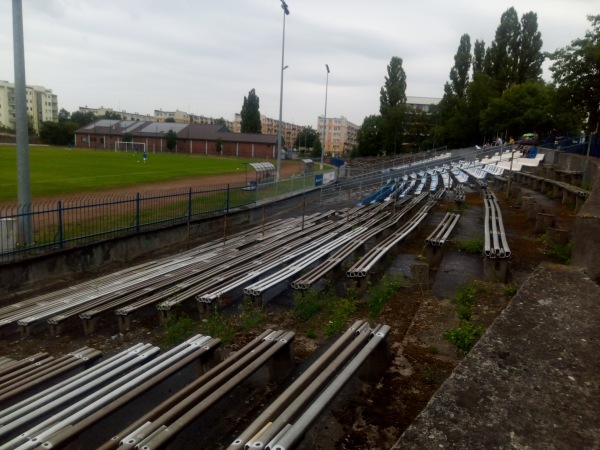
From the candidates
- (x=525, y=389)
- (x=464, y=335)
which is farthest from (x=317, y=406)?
(x=464, y=335)

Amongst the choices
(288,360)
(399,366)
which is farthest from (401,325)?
(288,360)

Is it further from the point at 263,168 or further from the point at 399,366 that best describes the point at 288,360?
the point at 263,168

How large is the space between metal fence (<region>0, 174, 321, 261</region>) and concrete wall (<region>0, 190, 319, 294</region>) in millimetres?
297

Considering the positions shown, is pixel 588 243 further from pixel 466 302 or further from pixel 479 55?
pixel 479 55

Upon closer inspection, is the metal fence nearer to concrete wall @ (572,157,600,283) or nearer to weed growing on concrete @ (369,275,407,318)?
weed growing on concrete @ (369,275,407,318)

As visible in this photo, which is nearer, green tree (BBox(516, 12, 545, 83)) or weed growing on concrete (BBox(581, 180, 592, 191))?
weed growing on concrete (BBox(581, 180, 592, 191))

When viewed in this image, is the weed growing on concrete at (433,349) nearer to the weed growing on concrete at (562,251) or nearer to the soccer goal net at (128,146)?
the weed growing on concrete at (562,251)

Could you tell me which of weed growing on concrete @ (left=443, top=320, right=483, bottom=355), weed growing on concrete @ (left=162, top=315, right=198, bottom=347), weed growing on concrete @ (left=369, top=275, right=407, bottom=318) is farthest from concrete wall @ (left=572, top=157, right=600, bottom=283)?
weed growing on concrete @ (left=162, top=315, right=198, bottom=347)

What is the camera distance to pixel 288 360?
207 inches

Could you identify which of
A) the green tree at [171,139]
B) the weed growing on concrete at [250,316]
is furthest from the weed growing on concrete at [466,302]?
the green tree at [171,139]

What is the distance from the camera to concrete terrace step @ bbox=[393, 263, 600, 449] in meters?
2.62

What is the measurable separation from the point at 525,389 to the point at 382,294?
4400 millimetres

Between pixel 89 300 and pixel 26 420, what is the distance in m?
5.47

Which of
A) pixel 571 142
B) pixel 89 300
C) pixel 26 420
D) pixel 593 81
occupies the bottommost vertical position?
pixel 89 300
